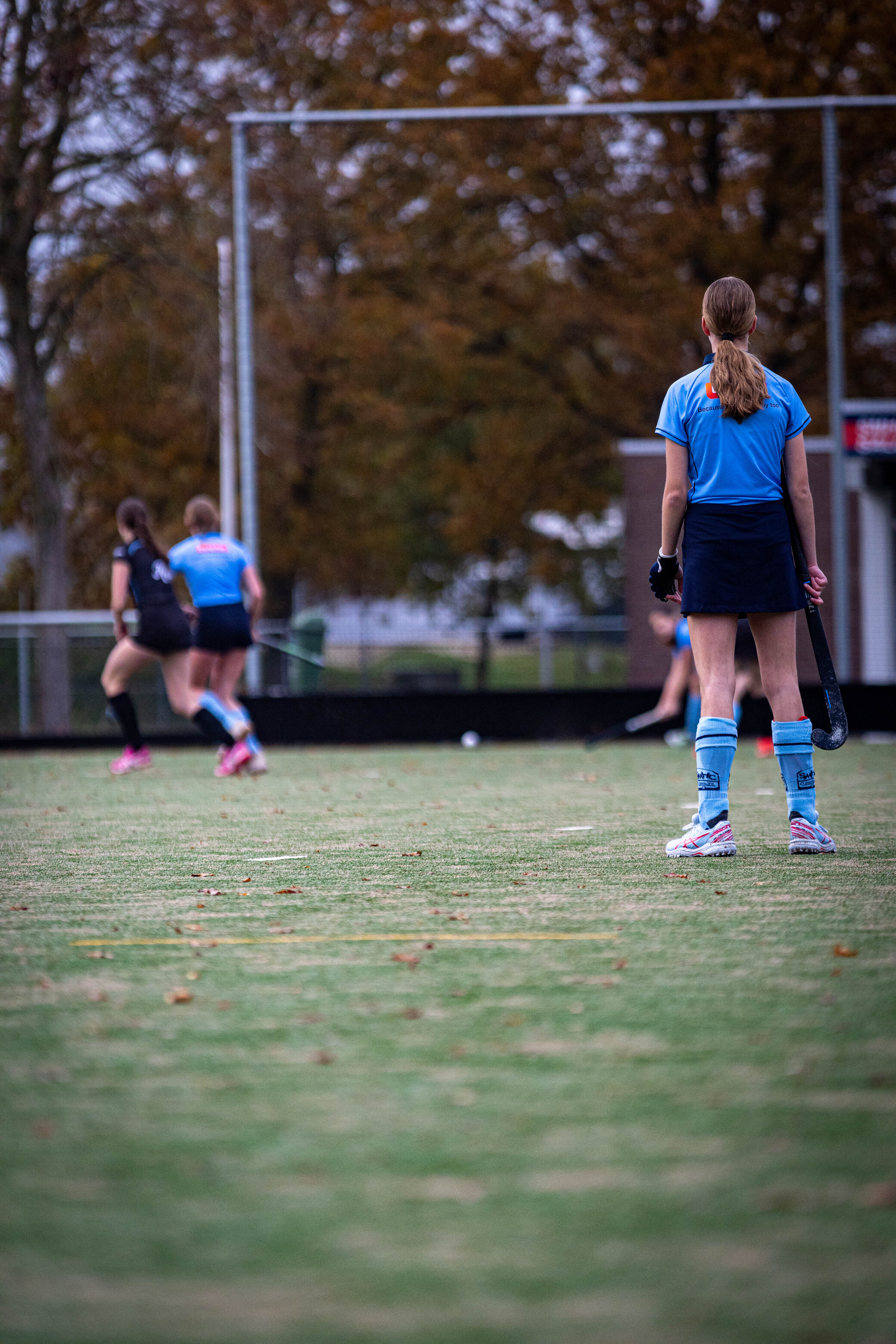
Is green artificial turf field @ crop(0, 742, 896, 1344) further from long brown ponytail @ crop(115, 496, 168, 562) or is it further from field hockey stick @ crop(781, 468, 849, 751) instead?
long brown ponytail @ crop(115, 496, 168, 562)

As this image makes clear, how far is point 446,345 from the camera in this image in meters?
25.6

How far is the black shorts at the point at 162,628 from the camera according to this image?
11875 mm

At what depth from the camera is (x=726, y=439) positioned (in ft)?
18.8

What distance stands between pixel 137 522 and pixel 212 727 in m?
1.65

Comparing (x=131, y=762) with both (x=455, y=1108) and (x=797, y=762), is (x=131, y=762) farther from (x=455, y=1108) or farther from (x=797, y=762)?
(x=455, y=1108)

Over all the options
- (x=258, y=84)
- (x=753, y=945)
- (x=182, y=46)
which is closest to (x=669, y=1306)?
(x=753, y=945)

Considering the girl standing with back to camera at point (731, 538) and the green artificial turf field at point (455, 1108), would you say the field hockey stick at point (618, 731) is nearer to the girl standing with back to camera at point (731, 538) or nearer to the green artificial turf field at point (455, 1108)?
the girl standing with back to camera at point (731, 538)

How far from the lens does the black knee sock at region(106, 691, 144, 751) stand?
40.1ft

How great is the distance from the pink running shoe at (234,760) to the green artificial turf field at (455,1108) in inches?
245

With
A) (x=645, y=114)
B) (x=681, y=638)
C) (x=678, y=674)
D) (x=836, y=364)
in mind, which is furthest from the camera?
(x=645, y=114)

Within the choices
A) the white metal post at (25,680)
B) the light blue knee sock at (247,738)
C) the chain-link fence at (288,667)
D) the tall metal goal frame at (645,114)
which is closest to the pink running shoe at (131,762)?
the light blue knee sock at (247,738)

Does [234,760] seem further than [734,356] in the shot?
Yes

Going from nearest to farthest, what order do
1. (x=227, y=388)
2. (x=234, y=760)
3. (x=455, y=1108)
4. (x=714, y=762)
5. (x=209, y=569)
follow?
(x=455, y=1108) < (x=714, y=762) < (x=209, y=569) < (x=234, y=760) < (x=227, y=388)

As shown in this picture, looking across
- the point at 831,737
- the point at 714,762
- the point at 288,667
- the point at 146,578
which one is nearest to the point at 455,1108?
the point at 714,762
